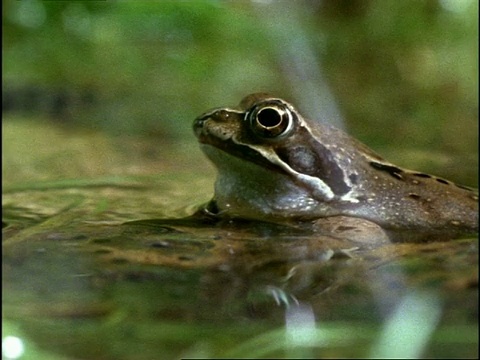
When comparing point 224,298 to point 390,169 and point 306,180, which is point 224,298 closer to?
point 306,180

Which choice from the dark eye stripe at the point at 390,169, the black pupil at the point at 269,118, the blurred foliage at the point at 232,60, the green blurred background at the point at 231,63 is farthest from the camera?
the blurred foliage at the point at 232,60

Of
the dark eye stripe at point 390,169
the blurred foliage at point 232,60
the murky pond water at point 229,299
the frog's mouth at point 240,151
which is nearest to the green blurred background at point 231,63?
the blurred foliage at point 232,60

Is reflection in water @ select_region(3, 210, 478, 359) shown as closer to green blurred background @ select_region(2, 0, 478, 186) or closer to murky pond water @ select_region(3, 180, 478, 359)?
murky pond water @ select_region(3, 180, 478, 359)

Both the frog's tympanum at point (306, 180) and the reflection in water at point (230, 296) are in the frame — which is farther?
the frog's tympanum at point (306, 180)

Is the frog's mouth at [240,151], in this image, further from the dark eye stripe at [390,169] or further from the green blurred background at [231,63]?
the green blurred background at [231,63]

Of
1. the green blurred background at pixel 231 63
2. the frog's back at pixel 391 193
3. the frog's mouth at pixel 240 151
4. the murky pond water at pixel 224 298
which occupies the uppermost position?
the green blurred background at pixel 231 63

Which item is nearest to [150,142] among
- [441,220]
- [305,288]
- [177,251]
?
[441,220]

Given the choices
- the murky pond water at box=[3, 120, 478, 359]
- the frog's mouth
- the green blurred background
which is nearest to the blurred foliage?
the green blurred background
